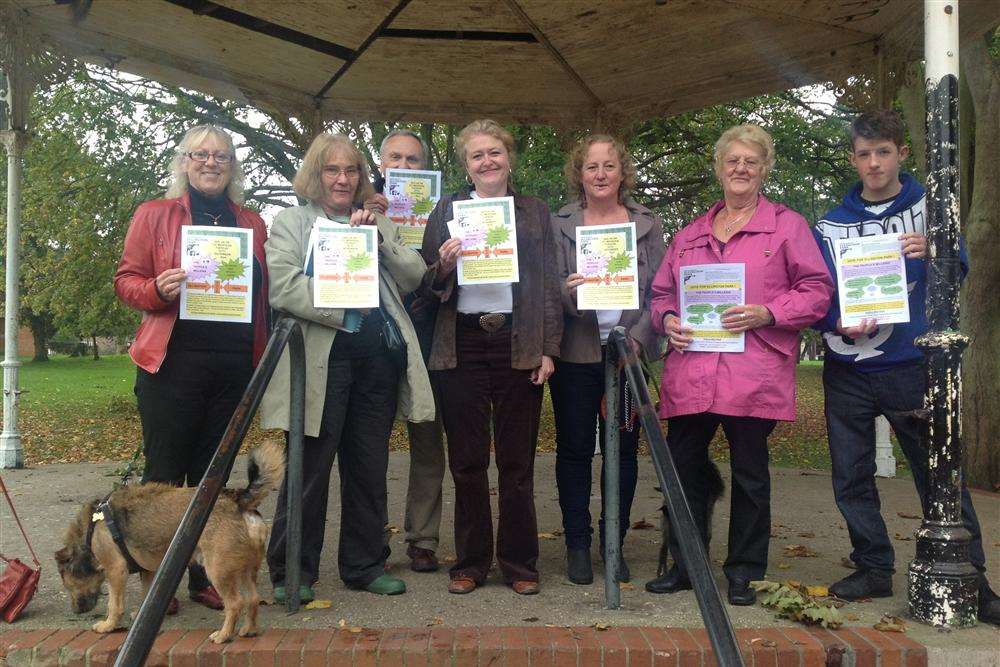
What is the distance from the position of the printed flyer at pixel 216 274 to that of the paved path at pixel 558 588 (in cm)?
135

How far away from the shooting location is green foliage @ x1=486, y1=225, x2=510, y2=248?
3.88 metres

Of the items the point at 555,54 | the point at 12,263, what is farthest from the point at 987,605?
the point at 12,263

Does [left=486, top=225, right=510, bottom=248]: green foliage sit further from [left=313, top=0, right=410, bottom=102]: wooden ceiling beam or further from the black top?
[left=313, top=0, right=410, bottom=102]: wooden ceiling beam

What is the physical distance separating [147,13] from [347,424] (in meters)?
3.08

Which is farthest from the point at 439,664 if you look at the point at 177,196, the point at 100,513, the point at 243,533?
the point at 177,196

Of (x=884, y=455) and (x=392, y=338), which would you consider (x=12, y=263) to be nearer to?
(x=392, y=338)

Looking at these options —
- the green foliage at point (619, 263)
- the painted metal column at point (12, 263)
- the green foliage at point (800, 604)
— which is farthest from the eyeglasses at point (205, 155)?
the painted metal column at point (12, 263)

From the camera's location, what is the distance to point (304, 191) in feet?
13.0

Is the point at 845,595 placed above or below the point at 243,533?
below

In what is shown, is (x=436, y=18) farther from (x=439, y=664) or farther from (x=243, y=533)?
(x=439, y=664)

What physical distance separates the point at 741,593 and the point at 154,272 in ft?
10.1

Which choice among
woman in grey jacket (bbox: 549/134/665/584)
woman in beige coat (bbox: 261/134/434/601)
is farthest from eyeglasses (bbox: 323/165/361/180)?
woman in grey jacket (bbox: 549/134/665/584)

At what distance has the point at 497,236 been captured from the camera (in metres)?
3.88

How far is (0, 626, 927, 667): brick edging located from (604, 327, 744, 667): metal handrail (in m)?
0.50
